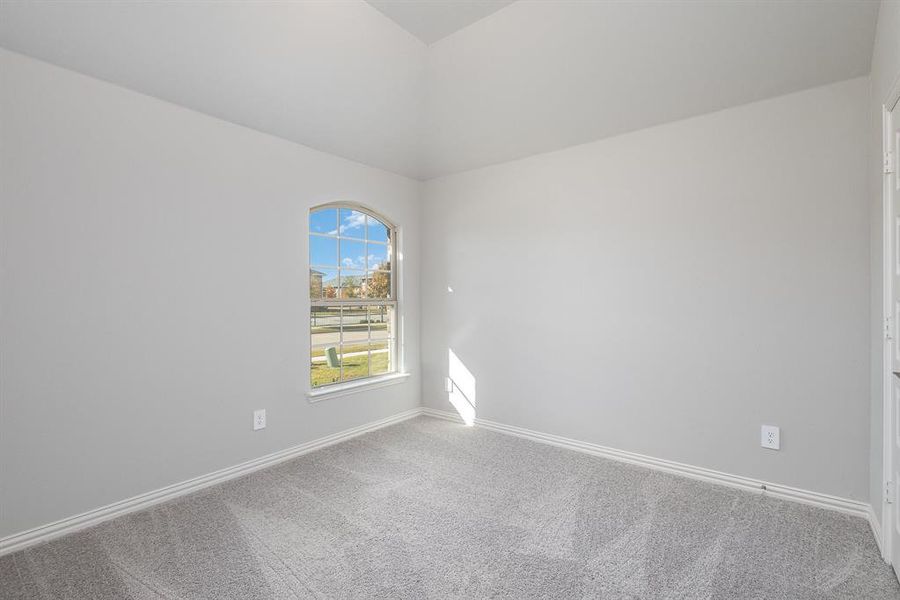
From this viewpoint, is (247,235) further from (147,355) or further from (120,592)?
(120,592)

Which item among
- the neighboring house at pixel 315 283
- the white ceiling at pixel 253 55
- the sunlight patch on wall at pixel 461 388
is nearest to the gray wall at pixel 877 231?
the white ceiling at pixel 253 55

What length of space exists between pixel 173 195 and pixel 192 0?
106 cm

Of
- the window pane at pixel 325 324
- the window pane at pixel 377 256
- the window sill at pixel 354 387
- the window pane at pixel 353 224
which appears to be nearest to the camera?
the window sill at pixel 354 387

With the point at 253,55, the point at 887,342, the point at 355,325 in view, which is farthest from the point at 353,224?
the point at 887,342

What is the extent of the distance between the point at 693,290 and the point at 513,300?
1.39 m

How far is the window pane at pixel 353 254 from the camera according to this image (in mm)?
3742

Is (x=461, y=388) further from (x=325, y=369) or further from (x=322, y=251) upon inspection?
(x=322, y=251)

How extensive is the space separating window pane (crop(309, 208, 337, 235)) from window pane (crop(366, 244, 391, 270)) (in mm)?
412

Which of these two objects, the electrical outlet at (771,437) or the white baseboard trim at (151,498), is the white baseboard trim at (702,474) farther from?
the white baseboard trim at (151,498)

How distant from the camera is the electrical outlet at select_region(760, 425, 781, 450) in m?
2.56

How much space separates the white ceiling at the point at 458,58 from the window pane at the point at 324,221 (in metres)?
0.50

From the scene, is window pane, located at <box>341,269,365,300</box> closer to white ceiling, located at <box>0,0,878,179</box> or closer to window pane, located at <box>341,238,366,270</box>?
window pane, located at <box>341,238,366,270</box>

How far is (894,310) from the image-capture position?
1.90 meters

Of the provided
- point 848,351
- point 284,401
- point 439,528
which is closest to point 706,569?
point 439,528
